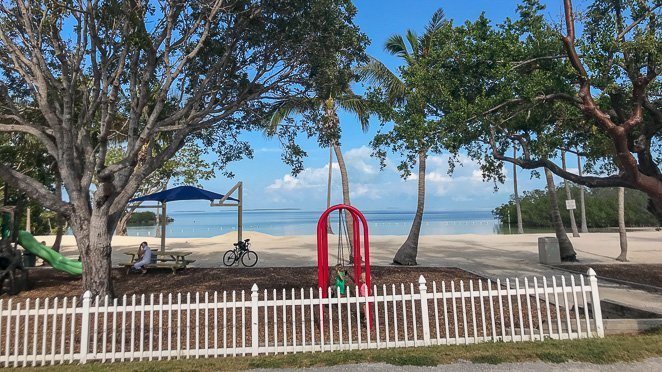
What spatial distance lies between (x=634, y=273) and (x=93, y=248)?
1401 cm

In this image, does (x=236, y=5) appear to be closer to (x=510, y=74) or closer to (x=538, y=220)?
(x=510, y=74)

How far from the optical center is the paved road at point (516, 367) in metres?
4.84

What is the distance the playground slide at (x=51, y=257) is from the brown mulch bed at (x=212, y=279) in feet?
1.01

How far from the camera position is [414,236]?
48.9ft

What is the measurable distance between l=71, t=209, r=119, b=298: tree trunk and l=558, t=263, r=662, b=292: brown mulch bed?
1200 centimetres

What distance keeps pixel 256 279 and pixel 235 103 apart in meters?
4.64

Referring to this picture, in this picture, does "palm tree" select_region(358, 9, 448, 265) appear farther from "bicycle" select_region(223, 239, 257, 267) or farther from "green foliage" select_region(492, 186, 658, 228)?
"green foliage" select_region(492, 186, 658, 228)

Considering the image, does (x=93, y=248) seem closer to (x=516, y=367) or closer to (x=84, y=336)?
(x=84, y=336)

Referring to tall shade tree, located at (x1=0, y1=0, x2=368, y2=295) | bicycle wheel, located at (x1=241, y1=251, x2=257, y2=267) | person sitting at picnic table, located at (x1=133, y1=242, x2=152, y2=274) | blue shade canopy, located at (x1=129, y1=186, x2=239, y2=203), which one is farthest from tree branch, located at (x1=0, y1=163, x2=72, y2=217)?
bicycle wheel, located at (x1=241, y1=251, x2=257, y2=267)

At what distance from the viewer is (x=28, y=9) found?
858cm

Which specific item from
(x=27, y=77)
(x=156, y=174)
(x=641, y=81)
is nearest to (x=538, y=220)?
(x=156, y=174)

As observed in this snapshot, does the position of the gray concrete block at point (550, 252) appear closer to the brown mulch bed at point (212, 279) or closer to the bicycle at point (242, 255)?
the brown mulch bed at point (212, 279)

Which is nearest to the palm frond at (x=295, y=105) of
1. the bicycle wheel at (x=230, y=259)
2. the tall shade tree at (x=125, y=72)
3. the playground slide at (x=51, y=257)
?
the tall shade tree at (x=125, y=72)

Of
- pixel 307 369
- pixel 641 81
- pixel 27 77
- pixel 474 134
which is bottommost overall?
pixel 307 369
